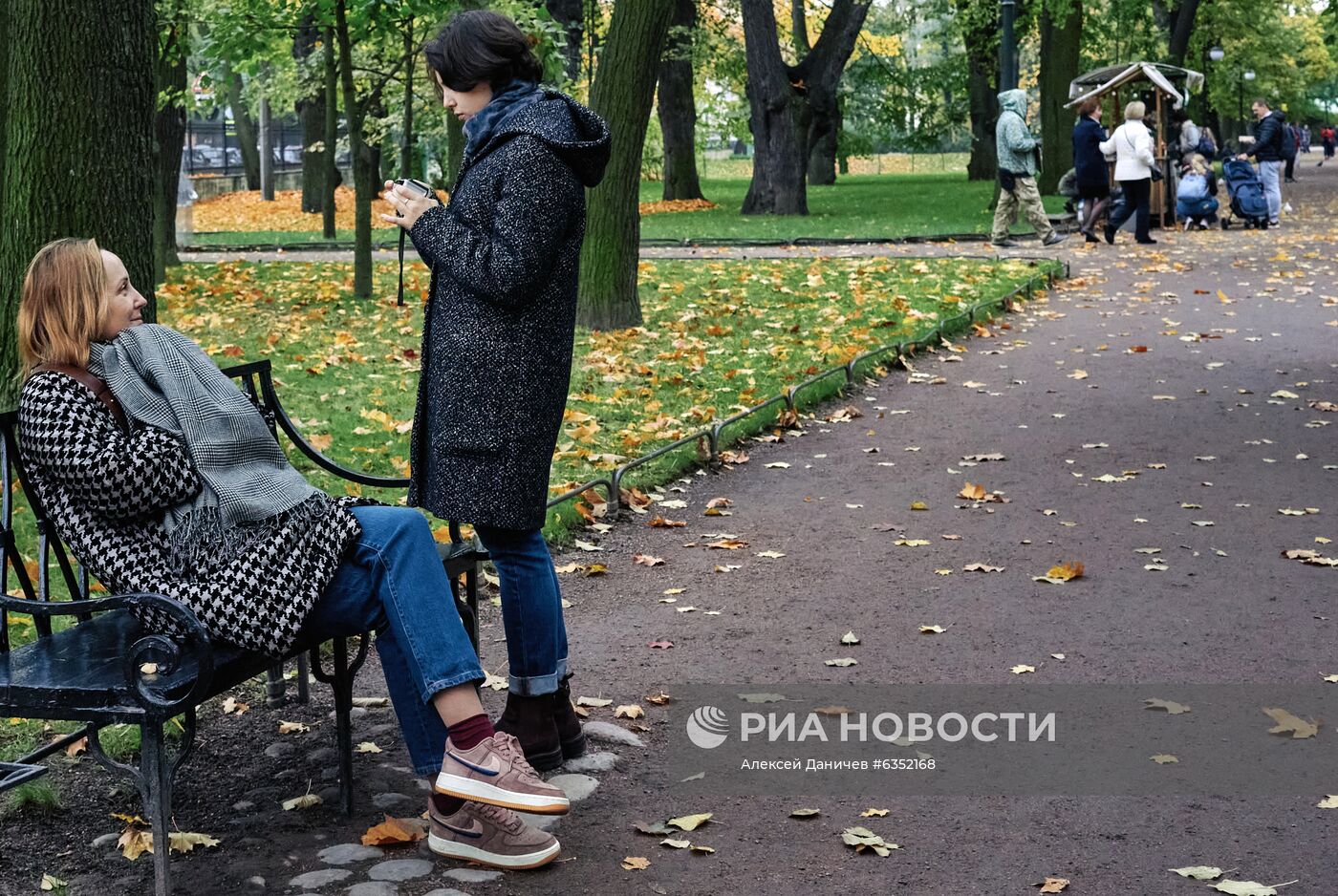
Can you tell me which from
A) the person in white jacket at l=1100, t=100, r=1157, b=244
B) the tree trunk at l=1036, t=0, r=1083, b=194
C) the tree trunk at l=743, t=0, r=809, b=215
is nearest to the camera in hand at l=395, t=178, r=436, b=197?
the person in white jacket at l=1100, t=100, r=1157, b=244

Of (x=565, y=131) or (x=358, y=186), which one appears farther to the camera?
(x=358, y=186)

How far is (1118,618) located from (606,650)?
172cm

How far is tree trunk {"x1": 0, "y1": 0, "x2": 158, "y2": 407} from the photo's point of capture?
22.0 ft

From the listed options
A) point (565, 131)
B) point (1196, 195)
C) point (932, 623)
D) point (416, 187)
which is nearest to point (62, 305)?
point (416, 187)

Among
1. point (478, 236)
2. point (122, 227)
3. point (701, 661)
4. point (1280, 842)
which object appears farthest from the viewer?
point (122, 227)

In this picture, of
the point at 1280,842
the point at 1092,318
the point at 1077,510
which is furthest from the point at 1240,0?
the point at 1280,842

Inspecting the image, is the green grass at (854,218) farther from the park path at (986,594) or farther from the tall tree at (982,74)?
the park path at (986,594)

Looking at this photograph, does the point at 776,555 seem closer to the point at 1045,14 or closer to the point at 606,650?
the point at 606,650

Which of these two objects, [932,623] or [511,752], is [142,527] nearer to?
[511,752]

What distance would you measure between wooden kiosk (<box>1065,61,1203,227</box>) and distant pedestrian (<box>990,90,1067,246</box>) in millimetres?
2896

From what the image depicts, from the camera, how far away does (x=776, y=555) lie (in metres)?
6.34

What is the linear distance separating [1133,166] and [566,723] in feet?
54.5

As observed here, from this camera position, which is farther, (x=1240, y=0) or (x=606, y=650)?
(x=1240, y=0)

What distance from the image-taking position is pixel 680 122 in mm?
35750
